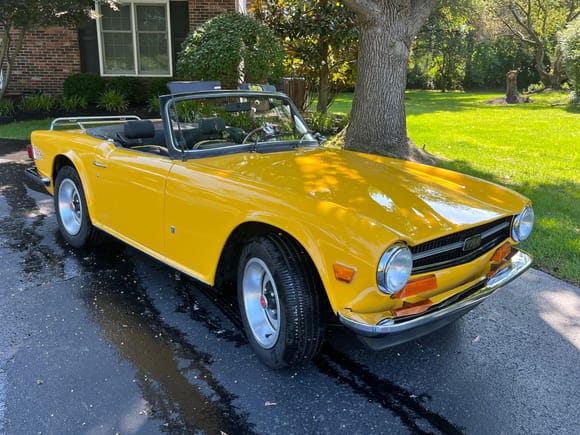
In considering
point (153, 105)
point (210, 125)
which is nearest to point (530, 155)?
point (210, 125)

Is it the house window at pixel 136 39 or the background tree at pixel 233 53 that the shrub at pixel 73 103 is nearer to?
the house window at pixel 136 39

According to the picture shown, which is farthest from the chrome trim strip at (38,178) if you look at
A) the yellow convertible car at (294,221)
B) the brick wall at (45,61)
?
the brick wall at (45,61)

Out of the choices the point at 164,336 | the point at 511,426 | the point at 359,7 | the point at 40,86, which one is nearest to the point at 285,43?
the point at 359,7

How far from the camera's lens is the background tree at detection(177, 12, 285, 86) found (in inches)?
404

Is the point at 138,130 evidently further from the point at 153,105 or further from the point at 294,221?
the point at 153,105

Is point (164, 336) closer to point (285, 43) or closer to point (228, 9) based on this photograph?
point (285, 43)

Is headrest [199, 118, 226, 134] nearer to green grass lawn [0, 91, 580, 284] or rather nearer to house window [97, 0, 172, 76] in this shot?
green grass lawn [0, 91, 580, 284]

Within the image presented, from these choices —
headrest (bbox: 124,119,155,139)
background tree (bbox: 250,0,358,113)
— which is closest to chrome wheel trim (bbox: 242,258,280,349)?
headrest (bbox: 124,119,155,139)

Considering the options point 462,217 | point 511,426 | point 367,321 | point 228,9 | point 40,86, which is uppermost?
point 228,9

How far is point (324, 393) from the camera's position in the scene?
2768 mm

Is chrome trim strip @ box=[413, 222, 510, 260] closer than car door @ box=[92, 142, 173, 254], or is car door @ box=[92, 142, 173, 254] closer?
chrome trim strip @ box=[413, 222, 510, 260]

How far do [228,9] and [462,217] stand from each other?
40.2 ft

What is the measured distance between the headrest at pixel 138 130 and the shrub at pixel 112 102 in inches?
387

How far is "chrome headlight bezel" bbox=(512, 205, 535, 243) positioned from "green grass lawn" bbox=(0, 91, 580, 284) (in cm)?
141
